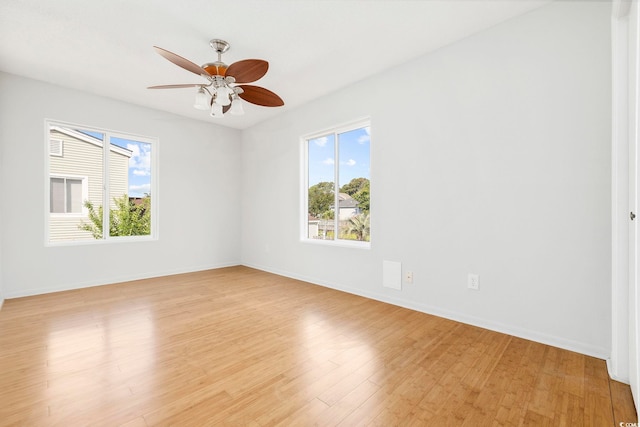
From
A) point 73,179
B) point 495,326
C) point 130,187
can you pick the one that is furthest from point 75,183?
point 495,326

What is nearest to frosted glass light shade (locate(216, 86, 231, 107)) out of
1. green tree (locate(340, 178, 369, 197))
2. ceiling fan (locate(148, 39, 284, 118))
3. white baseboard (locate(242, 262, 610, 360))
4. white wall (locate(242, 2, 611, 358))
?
ceiling fan (locate(148, 39, 284, 118))

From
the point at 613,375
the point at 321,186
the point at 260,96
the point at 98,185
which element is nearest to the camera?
the point at 613,375

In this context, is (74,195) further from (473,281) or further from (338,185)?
(473,281)

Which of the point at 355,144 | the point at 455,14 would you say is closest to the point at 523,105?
the point at 455,14

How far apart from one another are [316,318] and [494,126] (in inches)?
Result: 93.1

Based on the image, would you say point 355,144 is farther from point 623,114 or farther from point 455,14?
point 623,114

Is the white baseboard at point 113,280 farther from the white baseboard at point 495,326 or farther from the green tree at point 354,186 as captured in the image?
the green tree at point 354,186

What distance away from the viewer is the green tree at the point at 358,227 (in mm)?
3617

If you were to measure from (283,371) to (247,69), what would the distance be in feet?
7.56

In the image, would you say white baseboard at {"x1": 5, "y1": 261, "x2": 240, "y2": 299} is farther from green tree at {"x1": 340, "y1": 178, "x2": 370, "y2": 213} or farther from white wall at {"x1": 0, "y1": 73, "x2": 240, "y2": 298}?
green tree at {"x1": 340, "y1": 178, "x2": 370, "y2": 213}

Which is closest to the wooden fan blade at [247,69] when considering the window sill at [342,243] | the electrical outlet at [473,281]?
the window sill at [342,243]

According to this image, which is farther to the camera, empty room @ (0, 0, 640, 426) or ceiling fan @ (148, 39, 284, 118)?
ceiling fan @ (148, 39, 284, 118)

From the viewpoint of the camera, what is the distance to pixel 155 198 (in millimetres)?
4578

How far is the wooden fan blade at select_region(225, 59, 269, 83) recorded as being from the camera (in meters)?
2.27
